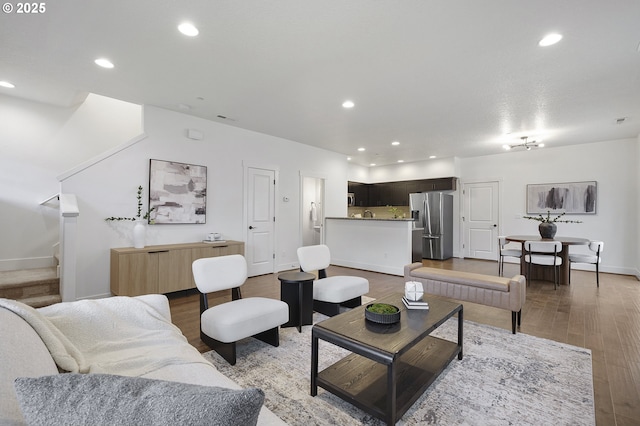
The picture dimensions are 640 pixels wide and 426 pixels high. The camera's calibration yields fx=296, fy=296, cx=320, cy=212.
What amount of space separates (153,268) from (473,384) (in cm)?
380

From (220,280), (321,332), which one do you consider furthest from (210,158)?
(321,332)

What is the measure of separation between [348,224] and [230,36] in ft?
15.3

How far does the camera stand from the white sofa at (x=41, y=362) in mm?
774

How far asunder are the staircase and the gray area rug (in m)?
2.18

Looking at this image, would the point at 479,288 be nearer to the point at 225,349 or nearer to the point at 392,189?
the point at 225,349

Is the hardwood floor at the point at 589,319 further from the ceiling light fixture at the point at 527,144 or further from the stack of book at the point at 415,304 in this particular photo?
the ceiling light fixture at the point at 527,144

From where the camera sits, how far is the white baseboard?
4.13m

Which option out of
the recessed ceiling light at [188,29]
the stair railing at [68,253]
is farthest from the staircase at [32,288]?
the recessed ceiling light at [188,29]

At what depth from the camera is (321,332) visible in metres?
1.96

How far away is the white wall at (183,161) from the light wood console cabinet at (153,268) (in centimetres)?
28

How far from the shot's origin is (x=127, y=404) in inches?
25.2

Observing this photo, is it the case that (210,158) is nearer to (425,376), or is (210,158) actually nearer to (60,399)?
(425,376)

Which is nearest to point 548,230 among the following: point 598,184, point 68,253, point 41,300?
point 598,184

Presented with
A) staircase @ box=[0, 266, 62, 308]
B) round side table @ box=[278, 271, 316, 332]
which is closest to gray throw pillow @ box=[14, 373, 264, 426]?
round side table @ box=[278, 271, 316, 332]
